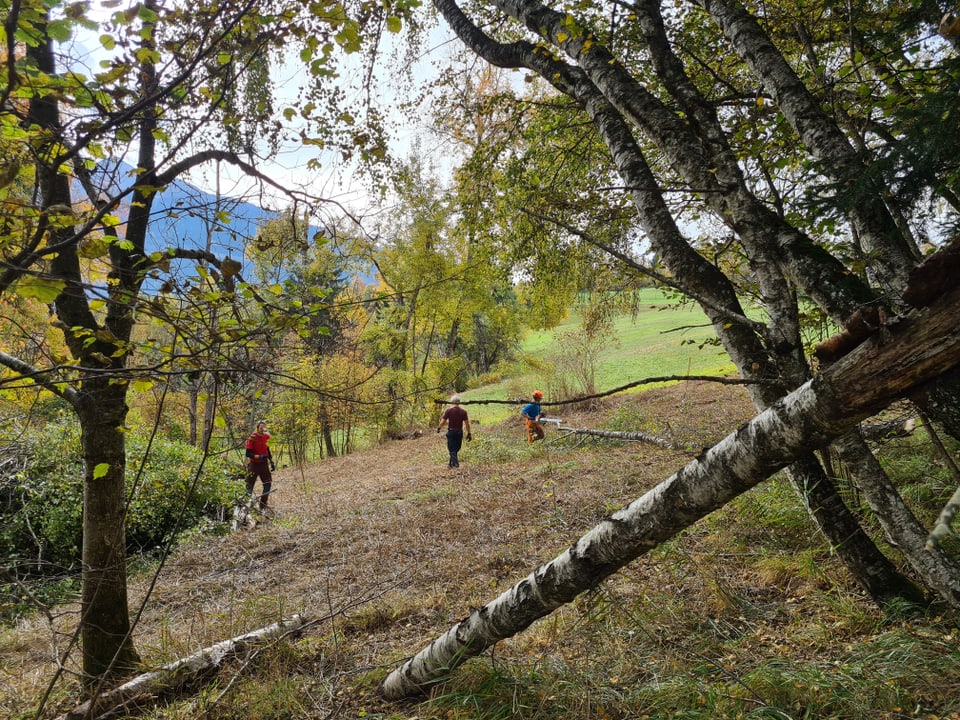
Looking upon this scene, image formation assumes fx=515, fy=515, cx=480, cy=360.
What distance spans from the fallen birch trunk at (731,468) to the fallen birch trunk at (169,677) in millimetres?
1133

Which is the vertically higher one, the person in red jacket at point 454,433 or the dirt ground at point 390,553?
the person in red jacket at point 454,433

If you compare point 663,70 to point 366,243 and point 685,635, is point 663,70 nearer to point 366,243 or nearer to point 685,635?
point 366,243

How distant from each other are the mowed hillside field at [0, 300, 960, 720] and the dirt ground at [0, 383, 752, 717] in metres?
0.04

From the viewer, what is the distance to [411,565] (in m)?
5.95

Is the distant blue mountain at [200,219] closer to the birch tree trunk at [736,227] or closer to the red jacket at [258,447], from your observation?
the birch tree trunk at [736,227]

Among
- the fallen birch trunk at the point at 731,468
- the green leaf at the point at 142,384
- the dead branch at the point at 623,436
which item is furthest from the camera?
the dead branch at the point at 623,436

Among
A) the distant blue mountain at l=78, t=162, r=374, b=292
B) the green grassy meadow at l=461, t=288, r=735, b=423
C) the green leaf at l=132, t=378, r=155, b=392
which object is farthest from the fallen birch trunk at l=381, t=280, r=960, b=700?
the green grassy meadow at l=461, t=288, r=735, b=423

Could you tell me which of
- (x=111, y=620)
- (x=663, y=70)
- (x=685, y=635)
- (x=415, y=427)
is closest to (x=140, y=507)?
(x=111, y=620)

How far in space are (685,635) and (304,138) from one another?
3.93m

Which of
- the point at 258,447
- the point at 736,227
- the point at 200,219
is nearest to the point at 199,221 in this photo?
the point at 200,219

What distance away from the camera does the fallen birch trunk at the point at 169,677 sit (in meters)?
3.33

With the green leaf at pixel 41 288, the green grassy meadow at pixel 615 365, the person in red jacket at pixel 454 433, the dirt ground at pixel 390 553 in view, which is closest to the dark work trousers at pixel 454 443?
the person in red jacket at pixel 454 433

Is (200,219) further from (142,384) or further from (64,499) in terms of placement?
(64,499)

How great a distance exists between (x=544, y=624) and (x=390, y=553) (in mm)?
3161
